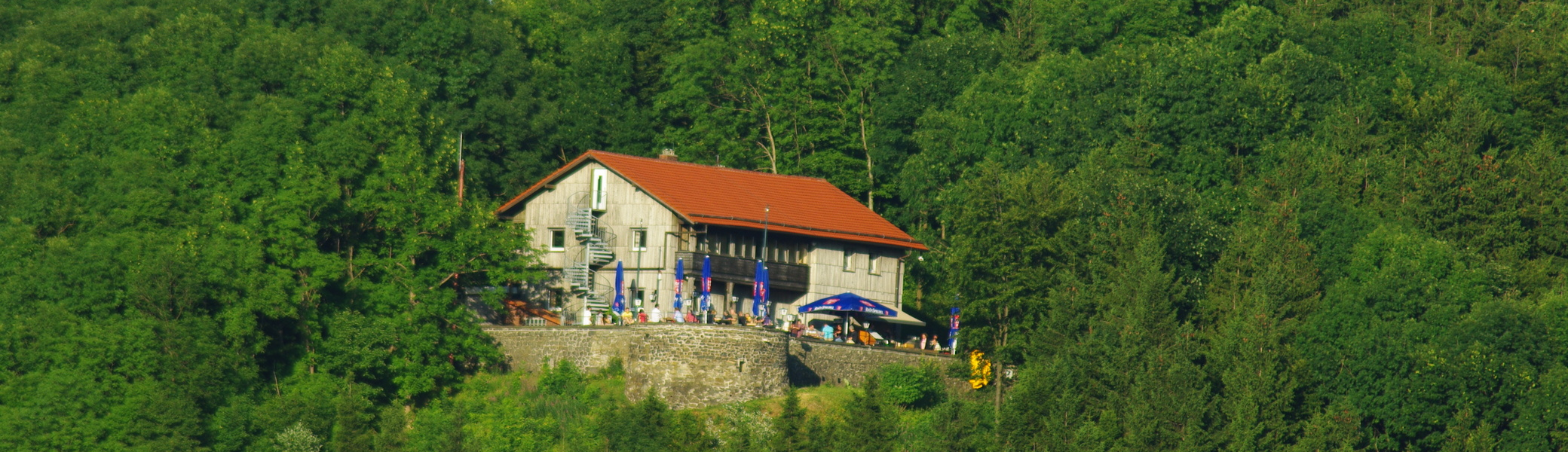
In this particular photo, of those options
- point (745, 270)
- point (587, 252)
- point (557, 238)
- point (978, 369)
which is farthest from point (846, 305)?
point (557, 238)

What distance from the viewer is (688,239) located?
63.1m

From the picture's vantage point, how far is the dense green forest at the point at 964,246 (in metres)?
52.2

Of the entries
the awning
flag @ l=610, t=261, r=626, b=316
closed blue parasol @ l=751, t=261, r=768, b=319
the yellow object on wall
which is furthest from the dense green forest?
closed blue parasol @ l=751, t=261, r=768, b=319

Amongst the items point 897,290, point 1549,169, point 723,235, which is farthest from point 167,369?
point 1549,169

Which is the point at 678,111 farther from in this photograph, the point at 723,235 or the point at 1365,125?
the point at 1365,125

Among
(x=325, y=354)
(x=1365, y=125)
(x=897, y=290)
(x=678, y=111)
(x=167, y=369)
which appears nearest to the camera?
(x=167, y=369)

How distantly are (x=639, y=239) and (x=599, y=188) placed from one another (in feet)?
8.41

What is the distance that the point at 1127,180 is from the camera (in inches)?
2322

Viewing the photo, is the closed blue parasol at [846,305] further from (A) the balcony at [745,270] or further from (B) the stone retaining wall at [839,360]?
(B) the stone retaining wall at [839,360]

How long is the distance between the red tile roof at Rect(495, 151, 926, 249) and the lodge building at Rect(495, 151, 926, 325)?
0.06 m

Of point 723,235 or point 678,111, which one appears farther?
point 678,111

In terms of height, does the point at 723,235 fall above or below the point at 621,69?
below

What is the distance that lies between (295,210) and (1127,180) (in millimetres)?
24006

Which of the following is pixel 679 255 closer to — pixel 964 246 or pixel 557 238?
pixel 557 238
